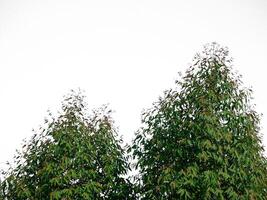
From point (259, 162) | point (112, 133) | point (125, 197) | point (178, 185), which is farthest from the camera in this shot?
point (112, 133)

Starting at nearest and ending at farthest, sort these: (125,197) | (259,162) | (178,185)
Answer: (178,185)
(259,162)
(125,197)

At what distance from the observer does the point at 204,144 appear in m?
18.2

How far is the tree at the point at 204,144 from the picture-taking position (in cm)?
1806

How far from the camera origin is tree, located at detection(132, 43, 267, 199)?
18.1m

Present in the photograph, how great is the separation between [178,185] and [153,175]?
2.09 meters

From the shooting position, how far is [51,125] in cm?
2156

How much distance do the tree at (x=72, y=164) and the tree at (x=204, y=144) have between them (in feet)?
5.08

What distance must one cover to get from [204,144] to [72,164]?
631 cm

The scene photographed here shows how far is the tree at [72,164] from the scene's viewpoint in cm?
1978

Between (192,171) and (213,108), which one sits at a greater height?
(213,108)

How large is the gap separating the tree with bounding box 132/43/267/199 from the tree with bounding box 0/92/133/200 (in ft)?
5.08

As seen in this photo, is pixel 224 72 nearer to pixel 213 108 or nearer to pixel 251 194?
pixel 213 108

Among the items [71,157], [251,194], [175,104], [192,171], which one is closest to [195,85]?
[175,104]

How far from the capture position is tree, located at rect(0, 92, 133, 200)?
19781mm
